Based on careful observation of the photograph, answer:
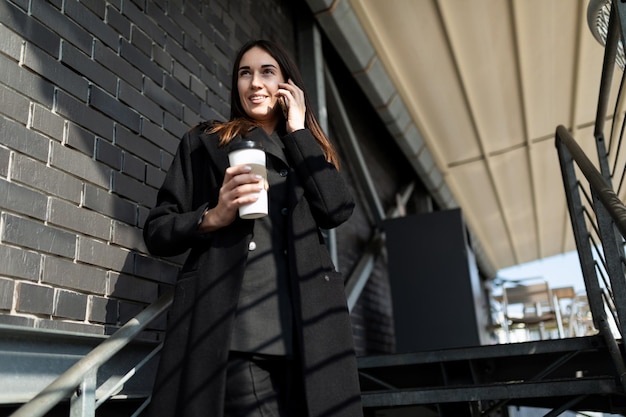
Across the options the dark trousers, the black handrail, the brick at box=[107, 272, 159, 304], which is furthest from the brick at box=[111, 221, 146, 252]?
the black handrail

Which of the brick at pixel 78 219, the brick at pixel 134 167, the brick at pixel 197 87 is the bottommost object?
the brick at pixel 78 219

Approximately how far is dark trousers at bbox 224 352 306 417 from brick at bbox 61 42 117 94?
1.27 m

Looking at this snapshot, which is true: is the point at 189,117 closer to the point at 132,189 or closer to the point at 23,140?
the point at 132,189

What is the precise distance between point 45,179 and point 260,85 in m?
0.74

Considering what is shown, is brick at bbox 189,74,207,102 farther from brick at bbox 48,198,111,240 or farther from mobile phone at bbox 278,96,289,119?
mobile phone at bbox 278,96,289,119

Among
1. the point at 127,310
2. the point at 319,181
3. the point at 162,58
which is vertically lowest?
the point at 127,310

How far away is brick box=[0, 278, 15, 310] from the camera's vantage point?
1.64m

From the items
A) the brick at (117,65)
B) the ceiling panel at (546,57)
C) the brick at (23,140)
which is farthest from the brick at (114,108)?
the ceiling panel at (546,57)

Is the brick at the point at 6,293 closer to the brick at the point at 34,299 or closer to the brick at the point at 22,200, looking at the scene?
the brick at the point at 34,299

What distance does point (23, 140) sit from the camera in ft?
5.92

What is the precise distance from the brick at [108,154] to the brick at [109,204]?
109 millimetres

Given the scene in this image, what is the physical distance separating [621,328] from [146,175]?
6.07 ft

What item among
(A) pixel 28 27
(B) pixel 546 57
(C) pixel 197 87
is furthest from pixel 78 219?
(B) pixel 546 57

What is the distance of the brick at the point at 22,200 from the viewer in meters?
1.71
